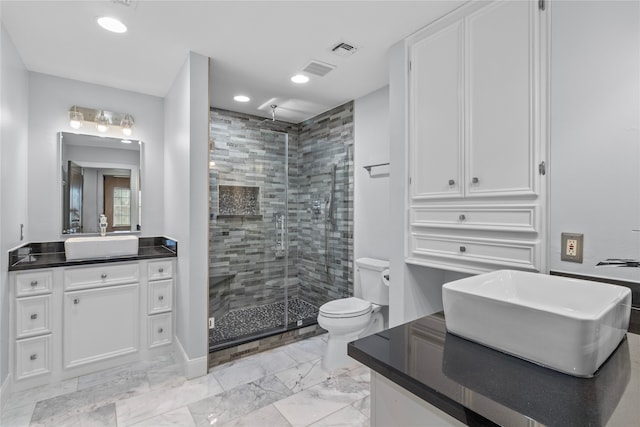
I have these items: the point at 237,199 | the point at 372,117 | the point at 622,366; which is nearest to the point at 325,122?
the point at 372,117

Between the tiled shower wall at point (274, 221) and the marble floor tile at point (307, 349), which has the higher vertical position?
the tiled shower wall at point (274, 221)

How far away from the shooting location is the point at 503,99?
5.01ft

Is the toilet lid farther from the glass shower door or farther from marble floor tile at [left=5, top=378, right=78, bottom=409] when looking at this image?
marble floor tile at [left=5, top=378, right=78, bottom=409]

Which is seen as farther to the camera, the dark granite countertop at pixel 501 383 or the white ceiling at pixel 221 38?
the white ceiling at pixel 221 38

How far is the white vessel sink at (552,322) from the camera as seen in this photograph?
2.35ft

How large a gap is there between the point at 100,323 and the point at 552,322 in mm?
2919

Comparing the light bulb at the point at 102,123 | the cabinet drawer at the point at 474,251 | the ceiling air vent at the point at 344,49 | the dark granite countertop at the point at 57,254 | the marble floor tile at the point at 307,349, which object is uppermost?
the ceiling air vent at the point at 344,49

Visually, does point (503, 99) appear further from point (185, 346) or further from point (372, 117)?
point (185, 346)

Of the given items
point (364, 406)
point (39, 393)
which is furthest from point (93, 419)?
point (364, 406)

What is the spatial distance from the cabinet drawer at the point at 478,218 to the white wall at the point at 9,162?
257 centimetres

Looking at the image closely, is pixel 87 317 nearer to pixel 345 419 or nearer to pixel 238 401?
pixel 238 401

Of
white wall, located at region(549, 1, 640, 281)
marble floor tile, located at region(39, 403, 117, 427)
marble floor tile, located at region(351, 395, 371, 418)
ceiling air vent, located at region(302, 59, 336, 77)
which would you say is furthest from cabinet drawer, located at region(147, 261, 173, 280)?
white wall, located at region(549, 1, 640, 281)

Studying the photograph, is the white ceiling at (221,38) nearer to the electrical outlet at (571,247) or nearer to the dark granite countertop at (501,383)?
the electrical outlet at (571,247)

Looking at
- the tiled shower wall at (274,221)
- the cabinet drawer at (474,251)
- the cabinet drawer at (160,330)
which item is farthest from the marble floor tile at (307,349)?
the cabinet drawer at (474,251)
